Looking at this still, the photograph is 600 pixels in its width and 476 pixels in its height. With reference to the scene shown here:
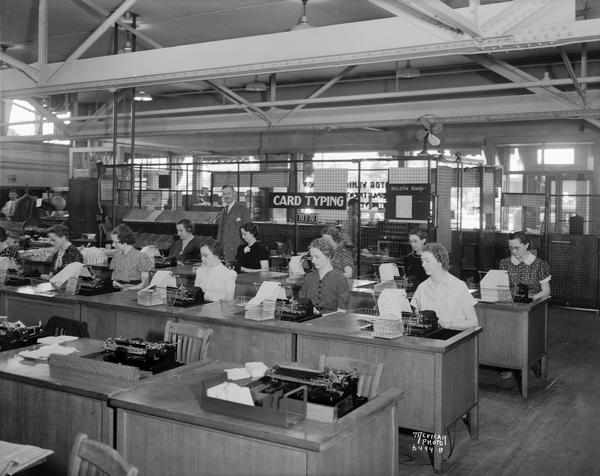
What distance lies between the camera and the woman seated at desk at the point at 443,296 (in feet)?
16.9

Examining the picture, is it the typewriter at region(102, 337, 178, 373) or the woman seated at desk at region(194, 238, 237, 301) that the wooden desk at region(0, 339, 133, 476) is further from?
the woman seated at desk at region(194, 238, 237, 301)

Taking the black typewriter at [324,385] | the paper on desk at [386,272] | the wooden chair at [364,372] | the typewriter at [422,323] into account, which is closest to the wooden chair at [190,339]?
the wooden chair at [364,372]

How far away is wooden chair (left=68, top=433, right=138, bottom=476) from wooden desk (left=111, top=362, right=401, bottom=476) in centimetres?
55

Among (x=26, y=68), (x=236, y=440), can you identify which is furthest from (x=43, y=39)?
(x=236, y=440)

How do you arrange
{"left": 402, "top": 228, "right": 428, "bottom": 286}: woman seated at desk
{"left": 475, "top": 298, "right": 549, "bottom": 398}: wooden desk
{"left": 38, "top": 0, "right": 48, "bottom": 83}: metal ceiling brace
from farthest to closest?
{"left": 402, "top": 228, "right": 428, "bottom": 286}: woman seated at desk < {"left": 38, "top": 0, "right": 48, "bottom": 83}: metal ceiling brace < {"left": 475, "top": 298, "right": 549, "bottom": 398}: wooden desk

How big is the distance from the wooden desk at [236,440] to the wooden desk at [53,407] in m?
0.15

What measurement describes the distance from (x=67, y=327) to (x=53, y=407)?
1.39 m

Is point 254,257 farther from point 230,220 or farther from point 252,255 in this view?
point 230,220

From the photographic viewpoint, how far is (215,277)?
654 cm

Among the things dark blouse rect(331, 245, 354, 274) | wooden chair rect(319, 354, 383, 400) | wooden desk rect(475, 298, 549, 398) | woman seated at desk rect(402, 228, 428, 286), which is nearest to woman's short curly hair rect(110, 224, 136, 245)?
dark blouse rect(331, 245, 354, 274)

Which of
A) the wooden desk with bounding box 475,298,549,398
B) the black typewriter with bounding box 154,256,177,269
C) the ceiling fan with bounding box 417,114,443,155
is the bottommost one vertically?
the wooden desk with bounding box 475,298,549,398

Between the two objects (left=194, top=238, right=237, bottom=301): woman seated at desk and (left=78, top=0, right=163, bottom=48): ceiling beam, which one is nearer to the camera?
(left=194, top=238, right=237, bottom=301): woman seated at desk

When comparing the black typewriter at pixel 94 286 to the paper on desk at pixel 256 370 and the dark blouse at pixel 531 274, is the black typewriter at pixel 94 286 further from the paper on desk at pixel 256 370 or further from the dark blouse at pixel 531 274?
the dark blouse at pixel 531 274

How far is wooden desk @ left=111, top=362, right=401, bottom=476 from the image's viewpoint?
2777mm
